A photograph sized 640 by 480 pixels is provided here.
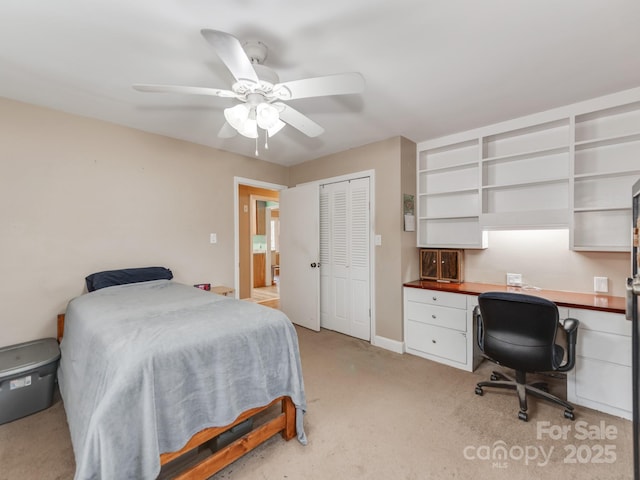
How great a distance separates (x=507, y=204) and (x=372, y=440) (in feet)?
8.40

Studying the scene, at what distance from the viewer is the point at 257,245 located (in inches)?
283

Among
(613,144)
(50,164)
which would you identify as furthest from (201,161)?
(613,144)

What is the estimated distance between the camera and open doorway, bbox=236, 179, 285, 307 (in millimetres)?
5718

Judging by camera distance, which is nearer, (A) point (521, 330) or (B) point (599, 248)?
(A) point (521, 330)

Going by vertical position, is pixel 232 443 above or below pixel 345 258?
below

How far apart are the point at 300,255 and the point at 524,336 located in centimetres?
274

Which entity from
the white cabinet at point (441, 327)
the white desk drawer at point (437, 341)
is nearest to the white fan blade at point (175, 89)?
the white cabinet at point (441, 327)

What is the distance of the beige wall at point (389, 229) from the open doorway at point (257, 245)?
2.52 metres

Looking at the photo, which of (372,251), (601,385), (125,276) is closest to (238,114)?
(125,276)

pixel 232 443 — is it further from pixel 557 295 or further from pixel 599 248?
pixel 599 248

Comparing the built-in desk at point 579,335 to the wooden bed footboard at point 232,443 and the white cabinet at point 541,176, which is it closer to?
the white cabinet at point 541,176

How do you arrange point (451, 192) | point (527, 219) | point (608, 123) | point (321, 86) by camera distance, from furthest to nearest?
point (451, 192), point (527, 219), point (608, 123), point (321, 86)

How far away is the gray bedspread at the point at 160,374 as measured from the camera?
3.78 feet

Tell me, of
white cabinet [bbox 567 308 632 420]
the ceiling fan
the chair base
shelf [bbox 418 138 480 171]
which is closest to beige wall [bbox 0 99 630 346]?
shelf [bbox 418 138 480 171]
